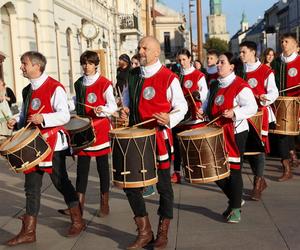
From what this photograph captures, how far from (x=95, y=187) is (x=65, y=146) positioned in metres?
2.57

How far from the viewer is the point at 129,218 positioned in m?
5.99

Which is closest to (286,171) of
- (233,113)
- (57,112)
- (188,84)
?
(188,84)

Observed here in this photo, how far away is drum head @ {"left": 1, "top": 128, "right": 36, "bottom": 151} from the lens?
4.81m

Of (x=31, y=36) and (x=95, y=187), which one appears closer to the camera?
(x=95, y=187)

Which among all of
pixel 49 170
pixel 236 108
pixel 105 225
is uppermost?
pixel 236 108

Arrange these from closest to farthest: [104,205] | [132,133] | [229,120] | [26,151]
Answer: [132,133], [26,151], [229,120], [104,205]

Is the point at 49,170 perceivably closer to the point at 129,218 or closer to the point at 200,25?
the point at 129,218

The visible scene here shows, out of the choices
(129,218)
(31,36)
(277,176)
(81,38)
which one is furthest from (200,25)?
(129,218)

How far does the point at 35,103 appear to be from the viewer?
506 cm

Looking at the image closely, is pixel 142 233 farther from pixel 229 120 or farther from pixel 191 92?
pixel 191 92

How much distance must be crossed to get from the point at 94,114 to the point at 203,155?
4.99 ft

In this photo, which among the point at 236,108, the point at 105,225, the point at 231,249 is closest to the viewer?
the point at 231,249

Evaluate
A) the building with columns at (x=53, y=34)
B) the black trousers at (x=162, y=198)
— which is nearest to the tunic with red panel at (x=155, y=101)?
the black trousers at (x=162, y=198)

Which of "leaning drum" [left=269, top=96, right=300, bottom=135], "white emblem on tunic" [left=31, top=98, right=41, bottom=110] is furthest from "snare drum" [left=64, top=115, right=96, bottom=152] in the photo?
"leaning drum" [left=269, top=96, right=300, bottom=135]
